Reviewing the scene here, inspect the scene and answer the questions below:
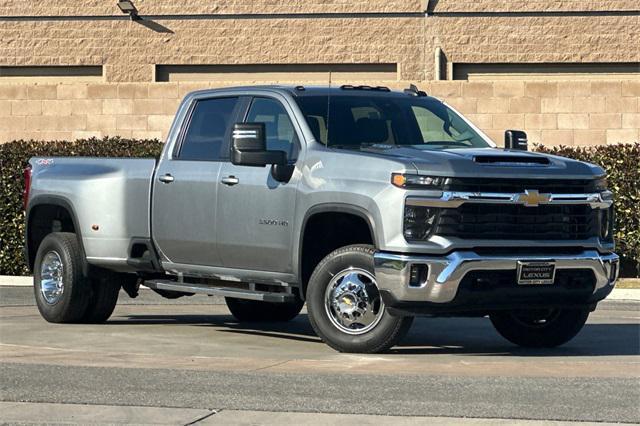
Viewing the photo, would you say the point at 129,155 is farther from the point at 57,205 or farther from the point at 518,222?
the point at 518,222

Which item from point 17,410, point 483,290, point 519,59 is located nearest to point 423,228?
point 483,290

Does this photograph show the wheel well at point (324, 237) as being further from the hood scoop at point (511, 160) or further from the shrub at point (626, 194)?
the shrub at point (626, 194)

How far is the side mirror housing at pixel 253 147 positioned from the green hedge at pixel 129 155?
8.63 m

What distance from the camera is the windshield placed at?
40.0ft

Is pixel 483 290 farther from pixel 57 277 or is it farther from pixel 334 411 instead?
pixel 57 277

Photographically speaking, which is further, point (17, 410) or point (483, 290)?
point (483, 290)

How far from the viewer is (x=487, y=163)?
1108cm

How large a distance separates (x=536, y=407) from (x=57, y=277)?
21.4 ft

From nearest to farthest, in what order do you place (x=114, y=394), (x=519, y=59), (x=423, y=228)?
(x=114, y=394)
(x=423, y=228)
(x=519, y=59)

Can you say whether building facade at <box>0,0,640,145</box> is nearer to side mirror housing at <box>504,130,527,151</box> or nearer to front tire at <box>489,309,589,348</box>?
side mirror housing at <box>504,130,527,151</box>

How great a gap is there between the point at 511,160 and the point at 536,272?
0.88 m

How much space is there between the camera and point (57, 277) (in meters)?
14.1

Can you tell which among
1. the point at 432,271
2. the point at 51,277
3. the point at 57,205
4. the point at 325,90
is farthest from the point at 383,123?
the point at 51,277

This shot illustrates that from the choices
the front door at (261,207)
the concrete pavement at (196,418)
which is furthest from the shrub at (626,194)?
the concrete pavement at (196,418)
